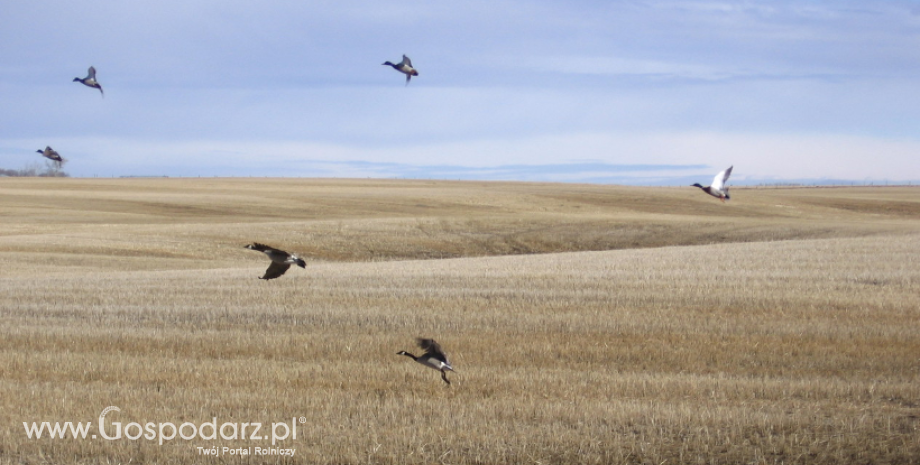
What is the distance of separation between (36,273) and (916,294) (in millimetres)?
21321

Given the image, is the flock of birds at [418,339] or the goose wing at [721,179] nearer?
the flock of birds at [418,339]

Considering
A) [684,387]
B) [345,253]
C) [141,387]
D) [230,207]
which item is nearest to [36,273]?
[345,253]

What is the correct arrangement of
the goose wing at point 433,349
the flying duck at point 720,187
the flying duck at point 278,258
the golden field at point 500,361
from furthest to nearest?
the flying duck at point 720,187
the flying duck at point 278,258
the golden field at point 500,361
the goose wing at point 433,349

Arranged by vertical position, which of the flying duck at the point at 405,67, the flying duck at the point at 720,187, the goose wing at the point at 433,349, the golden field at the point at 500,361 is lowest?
the golden field at the point at 500,361

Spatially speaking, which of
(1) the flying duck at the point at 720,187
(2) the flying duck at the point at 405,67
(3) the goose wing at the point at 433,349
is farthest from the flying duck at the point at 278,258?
(1) the flying duck at the point at 720,187

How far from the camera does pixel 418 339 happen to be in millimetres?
6320

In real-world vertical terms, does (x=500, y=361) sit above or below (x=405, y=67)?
below

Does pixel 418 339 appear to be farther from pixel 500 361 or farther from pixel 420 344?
pixel 500 361

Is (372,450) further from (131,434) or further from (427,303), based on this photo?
(427,303)

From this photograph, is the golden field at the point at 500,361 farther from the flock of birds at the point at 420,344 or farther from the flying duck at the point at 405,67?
the flying duck at the point at 405,67

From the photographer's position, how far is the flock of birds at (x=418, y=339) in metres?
6.25

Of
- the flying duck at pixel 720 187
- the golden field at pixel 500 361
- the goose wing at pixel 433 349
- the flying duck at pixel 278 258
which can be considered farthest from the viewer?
the flying duck at pixel 720 187

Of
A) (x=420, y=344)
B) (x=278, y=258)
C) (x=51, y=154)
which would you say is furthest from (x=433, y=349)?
(x=51, y=154)

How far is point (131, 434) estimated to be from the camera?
21.4 ft
